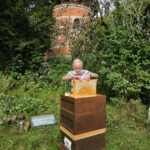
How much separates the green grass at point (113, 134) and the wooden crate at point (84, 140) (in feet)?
1.66

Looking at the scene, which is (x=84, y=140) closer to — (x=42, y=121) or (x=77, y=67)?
(x=77, y=67)

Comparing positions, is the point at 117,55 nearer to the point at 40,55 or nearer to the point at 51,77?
the point at 51,77

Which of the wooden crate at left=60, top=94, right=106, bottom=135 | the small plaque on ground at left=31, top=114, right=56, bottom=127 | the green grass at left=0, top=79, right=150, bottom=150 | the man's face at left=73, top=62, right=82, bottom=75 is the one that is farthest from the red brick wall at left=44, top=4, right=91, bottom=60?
the wooden crate at left=60, top=94, right=106, bottom=135

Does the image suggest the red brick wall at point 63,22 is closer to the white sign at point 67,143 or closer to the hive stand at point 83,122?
the hive stand at point 83,122

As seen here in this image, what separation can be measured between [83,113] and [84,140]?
0.41 m

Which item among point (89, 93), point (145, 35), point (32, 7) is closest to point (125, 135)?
point (89, 93)

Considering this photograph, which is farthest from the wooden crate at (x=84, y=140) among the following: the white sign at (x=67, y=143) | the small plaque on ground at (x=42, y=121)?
the small plaque on ground at (x=42, y=121)

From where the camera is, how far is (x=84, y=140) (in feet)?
6.32

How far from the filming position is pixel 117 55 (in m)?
3.79

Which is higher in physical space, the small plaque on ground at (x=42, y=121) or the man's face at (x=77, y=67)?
the man's face at (x=77, y=67)

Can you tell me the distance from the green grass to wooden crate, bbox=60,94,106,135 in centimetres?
83

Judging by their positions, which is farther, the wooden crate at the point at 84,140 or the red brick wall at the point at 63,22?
the red brick wall at the point at 63,22

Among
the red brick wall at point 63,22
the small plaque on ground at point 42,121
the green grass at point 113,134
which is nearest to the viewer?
the green grass at point 113,134

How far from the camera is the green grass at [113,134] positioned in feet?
8.19
